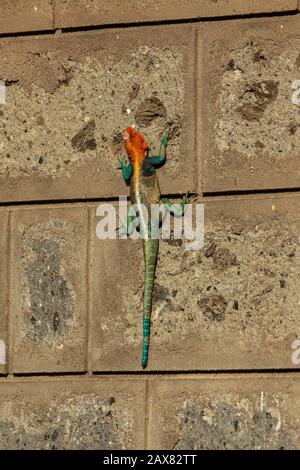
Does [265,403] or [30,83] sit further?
[30,83]

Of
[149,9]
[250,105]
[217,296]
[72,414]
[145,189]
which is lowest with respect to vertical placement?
[72,414]

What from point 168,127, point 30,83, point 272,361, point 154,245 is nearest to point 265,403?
point 272,361

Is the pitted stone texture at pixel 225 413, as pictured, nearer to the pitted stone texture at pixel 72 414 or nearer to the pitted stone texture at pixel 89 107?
the pitted stone texture at pixel 72 414

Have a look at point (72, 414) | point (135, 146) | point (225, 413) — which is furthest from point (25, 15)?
point (225, 413)

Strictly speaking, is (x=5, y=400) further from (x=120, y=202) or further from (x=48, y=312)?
(x=120, y=202)

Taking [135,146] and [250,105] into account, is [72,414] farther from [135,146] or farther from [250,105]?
[250,105]

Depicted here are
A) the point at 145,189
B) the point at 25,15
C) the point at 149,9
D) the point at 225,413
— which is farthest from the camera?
the point at 25,15
